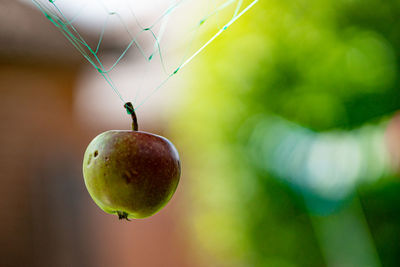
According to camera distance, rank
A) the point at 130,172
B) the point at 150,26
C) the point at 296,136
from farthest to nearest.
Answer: the point at 150,26 < the point at 296,136 < the point at 130,172

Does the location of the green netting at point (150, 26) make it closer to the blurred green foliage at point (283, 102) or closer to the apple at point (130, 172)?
the blurred green foliage at point (283, 102)

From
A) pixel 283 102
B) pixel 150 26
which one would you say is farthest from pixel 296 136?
pixel 150 26

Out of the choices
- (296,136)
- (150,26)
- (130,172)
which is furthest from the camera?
(150,26)

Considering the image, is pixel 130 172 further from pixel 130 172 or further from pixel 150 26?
pixel 150 26

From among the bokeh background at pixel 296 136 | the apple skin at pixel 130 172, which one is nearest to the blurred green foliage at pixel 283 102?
the bokeh background at pixel 296 136

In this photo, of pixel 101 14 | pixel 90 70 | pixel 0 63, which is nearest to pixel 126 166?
pixel 101 14

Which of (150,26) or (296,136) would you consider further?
(150,26)
